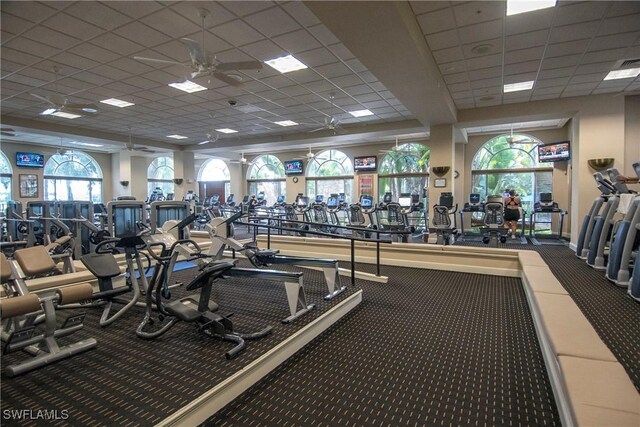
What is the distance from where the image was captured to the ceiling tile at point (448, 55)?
18.0 ft

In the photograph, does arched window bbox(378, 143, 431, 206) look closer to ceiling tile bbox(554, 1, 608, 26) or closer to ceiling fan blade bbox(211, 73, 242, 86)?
ceiling tile bbox(554, 1, 608, 26)

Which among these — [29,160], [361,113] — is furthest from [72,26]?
[29,160]

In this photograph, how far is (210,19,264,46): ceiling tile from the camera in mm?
4676

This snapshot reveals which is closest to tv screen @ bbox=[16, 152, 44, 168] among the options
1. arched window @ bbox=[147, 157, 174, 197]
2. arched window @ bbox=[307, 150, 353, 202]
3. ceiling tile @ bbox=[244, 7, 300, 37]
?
arched window @ bbox=[147, 157, 174, 197]

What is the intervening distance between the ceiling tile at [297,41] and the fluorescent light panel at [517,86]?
15.3ft

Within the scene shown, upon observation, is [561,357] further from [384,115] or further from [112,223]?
[384,115]

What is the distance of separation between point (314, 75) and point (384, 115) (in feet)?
13.2

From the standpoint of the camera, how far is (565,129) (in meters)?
10.8

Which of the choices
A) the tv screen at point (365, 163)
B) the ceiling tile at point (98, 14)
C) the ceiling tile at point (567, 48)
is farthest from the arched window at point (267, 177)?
the ceiling tile at point (567, 48)

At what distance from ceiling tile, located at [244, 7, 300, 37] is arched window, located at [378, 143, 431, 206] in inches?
370

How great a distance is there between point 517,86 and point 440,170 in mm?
2882

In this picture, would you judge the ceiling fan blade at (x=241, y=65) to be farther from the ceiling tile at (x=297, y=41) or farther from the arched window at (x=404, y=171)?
the arched window at (x=404, y=171)

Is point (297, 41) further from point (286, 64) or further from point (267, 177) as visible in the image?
point (267, 177)

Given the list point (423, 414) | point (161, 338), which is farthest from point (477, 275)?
point (161, 338)
